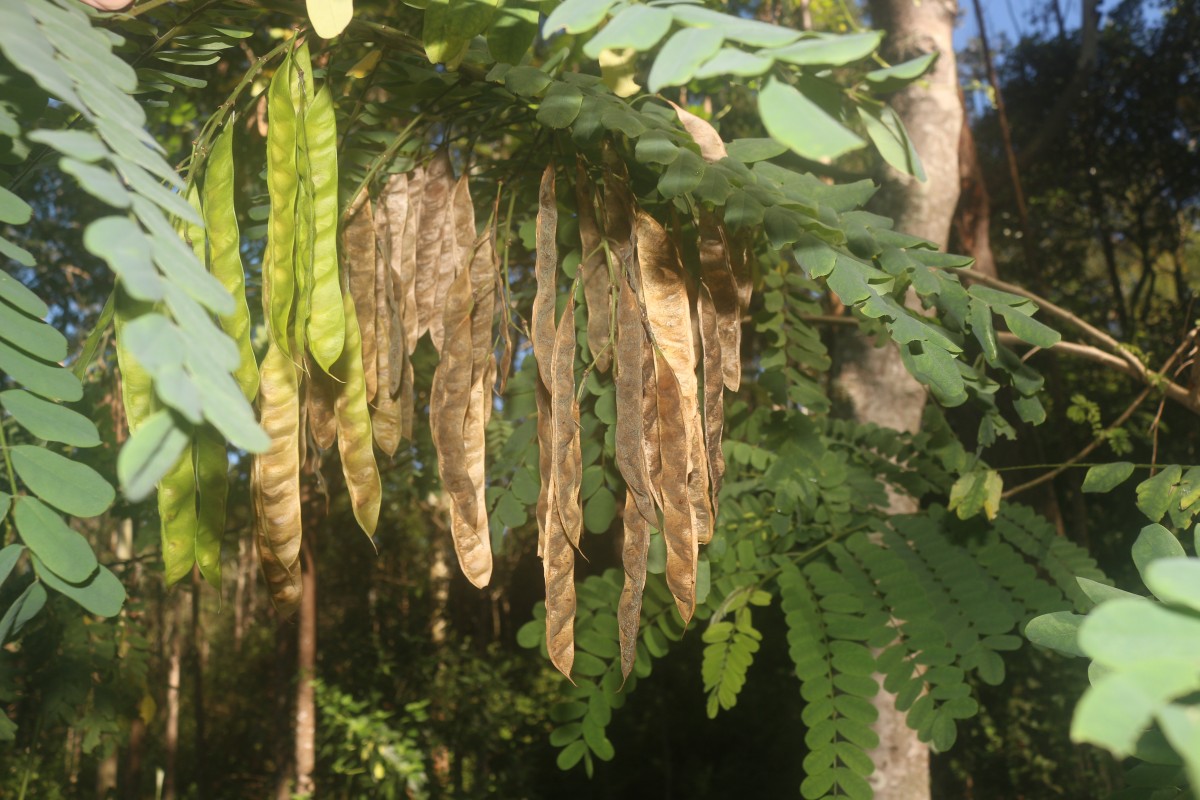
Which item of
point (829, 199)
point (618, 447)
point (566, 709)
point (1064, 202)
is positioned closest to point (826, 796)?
point (566, 709)

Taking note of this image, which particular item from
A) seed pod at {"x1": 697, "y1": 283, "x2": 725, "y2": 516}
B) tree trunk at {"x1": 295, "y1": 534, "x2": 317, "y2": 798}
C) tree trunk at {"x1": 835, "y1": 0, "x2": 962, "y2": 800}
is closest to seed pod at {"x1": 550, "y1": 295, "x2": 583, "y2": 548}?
seed pod at {"x1": 697, "y1": 283, "x2": 725, "y2": 516}

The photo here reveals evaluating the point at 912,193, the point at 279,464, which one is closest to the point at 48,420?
the point at 279,464

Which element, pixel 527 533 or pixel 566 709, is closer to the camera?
pixel 566 709

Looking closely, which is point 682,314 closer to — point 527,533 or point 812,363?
point 812,363

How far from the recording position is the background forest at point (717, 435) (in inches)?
25.6

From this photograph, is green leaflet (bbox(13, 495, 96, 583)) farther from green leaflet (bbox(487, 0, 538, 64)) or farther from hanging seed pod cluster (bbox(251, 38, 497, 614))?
green leaflet (bbox(487, 0, 538, 64))

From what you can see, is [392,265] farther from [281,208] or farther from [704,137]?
[704,137]

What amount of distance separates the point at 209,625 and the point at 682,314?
8.21 meters

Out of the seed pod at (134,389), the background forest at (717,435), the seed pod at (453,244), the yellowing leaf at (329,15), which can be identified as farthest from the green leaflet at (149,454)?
the seed pod at (453,244)

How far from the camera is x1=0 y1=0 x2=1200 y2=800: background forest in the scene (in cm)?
65

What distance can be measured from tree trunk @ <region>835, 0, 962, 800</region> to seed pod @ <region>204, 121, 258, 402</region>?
135 centimetres

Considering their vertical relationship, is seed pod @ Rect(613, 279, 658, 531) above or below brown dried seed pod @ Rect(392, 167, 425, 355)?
below

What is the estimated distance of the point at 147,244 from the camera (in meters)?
0.37

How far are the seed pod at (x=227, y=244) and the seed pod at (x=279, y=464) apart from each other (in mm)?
21
